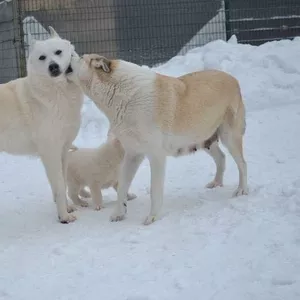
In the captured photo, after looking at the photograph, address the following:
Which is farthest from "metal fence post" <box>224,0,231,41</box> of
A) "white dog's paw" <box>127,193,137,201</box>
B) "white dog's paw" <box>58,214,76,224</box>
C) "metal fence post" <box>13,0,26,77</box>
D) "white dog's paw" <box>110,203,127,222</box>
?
"white dog's paw" <box>58,214,76,224</box>

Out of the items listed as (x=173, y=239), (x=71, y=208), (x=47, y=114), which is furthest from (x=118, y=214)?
(x=47, y=114)

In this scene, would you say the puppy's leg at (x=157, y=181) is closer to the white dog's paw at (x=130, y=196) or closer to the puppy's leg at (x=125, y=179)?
the puppy's leg at (x=125, y=179)

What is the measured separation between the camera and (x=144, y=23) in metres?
10.0

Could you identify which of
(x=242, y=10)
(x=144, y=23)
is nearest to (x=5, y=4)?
(x=144, y=23)

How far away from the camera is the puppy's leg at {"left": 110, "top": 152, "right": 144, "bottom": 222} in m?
4.41

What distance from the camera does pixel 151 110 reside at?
167 inches

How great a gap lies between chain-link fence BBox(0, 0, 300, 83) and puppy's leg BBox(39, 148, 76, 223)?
5687mm

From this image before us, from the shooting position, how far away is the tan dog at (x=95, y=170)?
191 inches

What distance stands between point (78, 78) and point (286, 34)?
6.84 m

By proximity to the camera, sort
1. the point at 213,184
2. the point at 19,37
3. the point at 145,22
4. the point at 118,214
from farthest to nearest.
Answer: the point at 145,22 < the point at 19,37 < the point at 213,184 < the point at 118,214

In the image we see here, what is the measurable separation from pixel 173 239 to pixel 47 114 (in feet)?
5.00

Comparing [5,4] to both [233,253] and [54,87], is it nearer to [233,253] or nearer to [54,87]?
[54,87]

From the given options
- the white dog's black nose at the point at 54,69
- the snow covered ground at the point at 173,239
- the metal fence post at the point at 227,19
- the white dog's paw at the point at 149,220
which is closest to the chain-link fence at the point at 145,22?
the metal fence post at the point at 227,19

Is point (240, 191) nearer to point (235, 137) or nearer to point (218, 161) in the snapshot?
point (235, 137)
